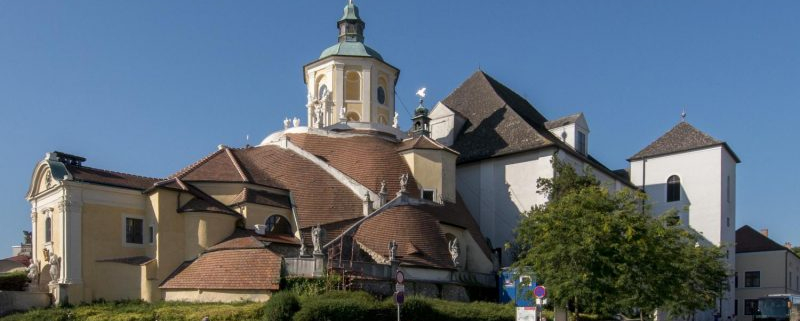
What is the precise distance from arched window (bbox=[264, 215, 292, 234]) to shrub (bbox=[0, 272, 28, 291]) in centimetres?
1080

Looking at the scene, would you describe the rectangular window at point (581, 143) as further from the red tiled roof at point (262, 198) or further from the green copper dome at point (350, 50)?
the red tiled roof at point (262, 198)

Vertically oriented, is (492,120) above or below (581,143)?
above

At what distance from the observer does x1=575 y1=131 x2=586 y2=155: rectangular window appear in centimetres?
4966

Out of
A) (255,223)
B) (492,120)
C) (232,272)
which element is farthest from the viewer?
(492,120)

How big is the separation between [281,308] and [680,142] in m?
36.1

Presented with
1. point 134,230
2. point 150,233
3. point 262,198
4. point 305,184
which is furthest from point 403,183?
point 134,230

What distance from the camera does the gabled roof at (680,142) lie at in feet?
170

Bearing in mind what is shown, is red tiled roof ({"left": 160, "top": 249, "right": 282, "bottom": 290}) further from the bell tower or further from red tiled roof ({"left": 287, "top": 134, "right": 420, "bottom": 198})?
the bell tower

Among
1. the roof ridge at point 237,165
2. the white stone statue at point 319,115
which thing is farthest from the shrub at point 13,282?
the white stone statue at point 319,115

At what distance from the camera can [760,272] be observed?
61344 mm

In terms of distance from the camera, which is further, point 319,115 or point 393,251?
point 319,115

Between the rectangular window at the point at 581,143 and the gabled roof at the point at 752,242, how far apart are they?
847 inches

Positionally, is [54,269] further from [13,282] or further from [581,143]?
[581,143]

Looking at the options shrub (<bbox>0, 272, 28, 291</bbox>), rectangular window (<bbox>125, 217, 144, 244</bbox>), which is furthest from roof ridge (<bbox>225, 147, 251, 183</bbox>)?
shrub (<bbox>0, 272, 28, 291</bbox>)
